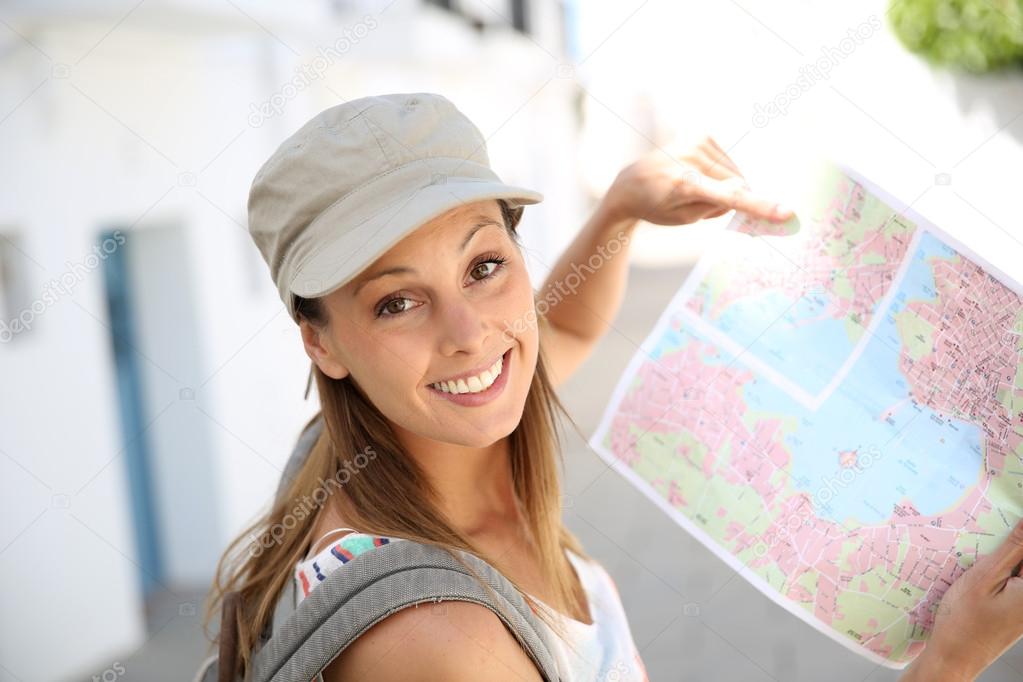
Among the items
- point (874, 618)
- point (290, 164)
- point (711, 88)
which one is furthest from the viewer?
point (711, 88)

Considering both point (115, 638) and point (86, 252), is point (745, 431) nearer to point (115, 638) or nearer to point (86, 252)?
point (86, 252)

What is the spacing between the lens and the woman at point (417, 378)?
1.31 meters

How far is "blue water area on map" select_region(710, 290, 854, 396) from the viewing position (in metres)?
1.56

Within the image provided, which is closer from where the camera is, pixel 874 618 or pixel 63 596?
pixel 874 618

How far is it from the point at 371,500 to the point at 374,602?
0.28m

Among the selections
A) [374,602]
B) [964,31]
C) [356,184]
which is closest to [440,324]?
[356,184]

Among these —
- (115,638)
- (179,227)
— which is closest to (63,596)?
(115,638)

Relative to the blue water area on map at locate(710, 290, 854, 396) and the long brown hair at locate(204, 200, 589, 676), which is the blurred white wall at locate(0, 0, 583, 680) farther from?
the blue water area on map at locate(710, 290, 854, 396)

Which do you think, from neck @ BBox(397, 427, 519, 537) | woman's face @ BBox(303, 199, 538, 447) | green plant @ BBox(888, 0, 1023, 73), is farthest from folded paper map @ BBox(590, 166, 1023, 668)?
green plant @ BBox(888, 0, 1023, 73)

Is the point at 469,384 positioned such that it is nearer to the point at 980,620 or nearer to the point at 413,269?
the point at 413,269

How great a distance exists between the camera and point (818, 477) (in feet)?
5.13

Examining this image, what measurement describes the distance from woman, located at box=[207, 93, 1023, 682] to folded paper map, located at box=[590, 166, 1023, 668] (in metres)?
0.08

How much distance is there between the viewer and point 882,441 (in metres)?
1.50

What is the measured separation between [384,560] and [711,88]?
1334 centimetres
